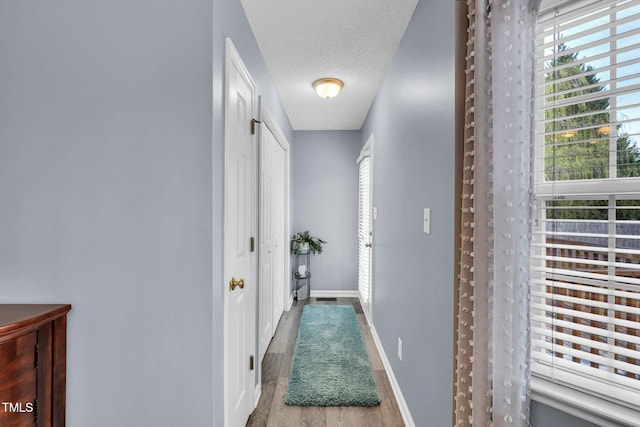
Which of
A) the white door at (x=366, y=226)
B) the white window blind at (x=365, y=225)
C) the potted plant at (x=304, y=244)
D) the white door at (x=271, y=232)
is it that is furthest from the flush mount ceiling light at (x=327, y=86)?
the potted plant at (x=304, y=244)

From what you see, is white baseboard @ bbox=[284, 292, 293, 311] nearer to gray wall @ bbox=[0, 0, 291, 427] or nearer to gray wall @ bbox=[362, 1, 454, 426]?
gray wall @ bbox=[362, 1, 454, 426]

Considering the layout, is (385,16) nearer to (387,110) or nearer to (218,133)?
(387,110)

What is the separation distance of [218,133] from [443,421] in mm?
1656

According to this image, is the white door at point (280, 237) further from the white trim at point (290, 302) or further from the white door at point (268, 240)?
the white door at point (268, 240)

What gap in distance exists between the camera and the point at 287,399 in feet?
7.00

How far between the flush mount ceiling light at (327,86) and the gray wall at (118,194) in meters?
1.54

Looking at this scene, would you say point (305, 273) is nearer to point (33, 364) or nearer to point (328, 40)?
point (328, 40)

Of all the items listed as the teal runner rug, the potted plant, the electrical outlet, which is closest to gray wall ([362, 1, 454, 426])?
the electrical outlet

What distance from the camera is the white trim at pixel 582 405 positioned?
2.90 ft

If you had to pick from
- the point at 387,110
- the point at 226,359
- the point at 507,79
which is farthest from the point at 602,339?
the point at 387,110

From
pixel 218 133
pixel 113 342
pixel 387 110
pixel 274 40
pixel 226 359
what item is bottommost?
pixel 226 359

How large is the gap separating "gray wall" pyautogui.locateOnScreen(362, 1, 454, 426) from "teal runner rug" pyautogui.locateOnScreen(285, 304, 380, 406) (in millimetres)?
283

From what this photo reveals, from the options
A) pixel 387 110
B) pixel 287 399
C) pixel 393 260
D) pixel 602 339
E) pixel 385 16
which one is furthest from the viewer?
pixel 387 110

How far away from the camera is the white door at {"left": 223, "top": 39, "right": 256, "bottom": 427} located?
1536 mm
